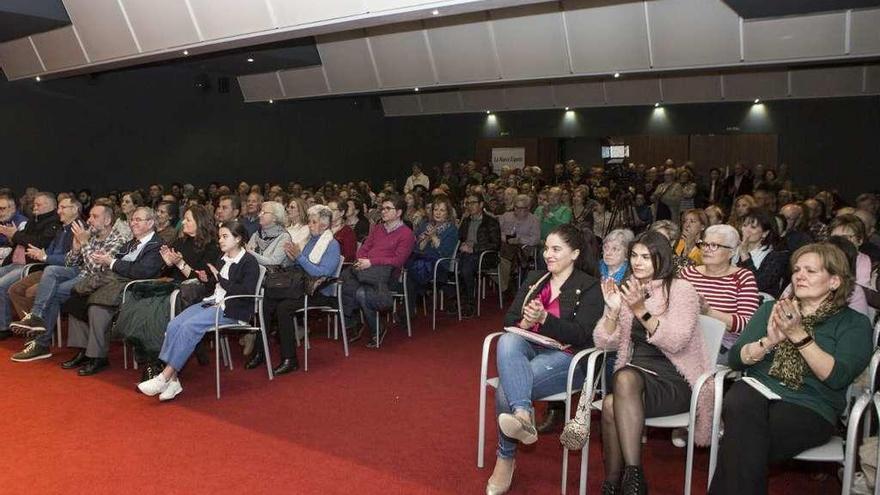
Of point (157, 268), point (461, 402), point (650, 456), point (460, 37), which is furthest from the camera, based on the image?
point (460, 37)

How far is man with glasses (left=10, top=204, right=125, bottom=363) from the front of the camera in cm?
568

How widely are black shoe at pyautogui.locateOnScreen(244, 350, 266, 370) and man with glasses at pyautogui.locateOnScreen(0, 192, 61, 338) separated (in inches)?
88.6

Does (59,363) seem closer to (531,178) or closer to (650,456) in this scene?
(650,456)

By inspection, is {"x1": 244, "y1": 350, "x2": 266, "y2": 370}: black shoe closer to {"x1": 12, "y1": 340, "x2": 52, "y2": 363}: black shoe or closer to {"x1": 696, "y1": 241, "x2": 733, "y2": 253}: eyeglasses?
{"x1": 12, "y1": 340, "x2": 52, "y2": 363}: black shoe

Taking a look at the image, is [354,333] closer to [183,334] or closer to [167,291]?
[167,291]

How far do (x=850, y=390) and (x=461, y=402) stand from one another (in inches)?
90.5

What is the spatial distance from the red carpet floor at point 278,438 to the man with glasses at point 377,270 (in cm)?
62

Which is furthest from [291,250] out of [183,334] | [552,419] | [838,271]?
[838,271]

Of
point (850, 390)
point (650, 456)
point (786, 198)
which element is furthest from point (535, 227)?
point (850, 390)

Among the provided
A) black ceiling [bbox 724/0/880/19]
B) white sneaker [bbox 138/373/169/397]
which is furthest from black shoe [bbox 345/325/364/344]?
black ceiling [bbox 724/0/880/19]

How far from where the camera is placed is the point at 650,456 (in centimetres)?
390

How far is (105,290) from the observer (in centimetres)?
529

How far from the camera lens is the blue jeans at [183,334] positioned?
4.76 metres

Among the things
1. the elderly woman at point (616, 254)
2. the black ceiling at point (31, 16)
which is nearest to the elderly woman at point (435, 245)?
the elderly woman at point (616, 254)
